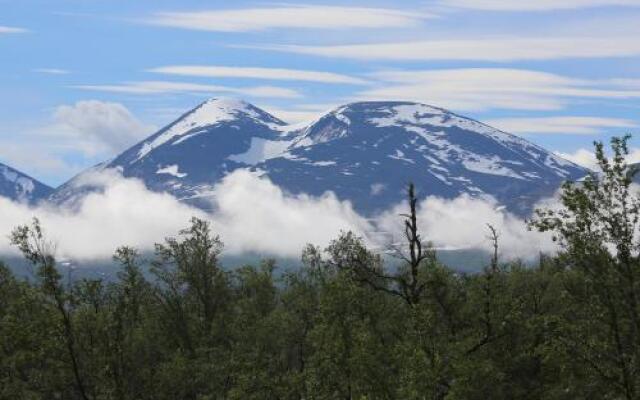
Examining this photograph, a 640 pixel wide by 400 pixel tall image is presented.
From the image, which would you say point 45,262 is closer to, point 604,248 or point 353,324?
point 353,324

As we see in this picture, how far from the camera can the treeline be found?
3266 centimetres

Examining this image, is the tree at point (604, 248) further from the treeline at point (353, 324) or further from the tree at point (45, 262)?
the tree at point (45, 262)

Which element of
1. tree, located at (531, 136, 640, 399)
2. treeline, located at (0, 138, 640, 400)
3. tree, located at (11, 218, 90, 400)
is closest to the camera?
tree, located at (531, 136, 640, 399)

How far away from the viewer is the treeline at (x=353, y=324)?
32.7m

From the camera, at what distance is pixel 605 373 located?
3369 cm

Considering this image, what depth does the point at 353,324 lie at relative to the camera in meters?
50.7

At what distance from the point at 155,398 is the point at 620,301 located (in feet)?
161

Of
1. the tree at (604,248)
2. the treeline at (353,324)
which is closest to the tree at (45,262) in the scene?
the treeline at (353,324)

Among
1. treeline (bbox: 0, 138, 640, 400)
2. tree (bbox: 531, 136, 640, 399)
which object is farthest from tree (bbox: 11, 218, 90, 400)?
tree (bbox: 531, 136, 640, 399)

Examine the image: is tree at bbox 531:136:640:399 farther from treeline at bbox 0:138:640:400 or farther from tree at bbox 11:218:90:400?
tree at bbox 11:218:90:400

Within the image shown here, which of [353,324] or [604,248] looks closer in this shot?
[604,248]

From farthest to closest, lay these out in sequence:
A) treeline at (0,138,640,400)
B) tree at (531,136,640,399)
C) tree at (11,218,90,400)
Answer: tree at (11,218,90,400) < treeline at (0,138,640,400) < tree at (531,136,640,399)

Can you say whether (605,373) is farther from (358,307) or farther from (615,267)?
(358,307)

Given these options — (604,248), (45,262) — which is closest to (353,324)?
(45,262)
